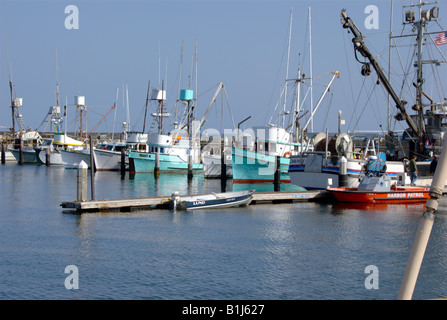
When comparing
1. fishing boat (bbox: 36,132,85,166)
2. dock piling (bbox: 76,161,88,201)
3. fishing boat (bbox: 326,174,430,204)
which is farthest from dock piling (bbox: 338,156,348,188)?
fishing boat (bbox: 36,132,85,166)

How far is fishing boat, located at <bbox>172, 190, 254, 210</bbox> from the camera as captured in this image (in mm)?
32469

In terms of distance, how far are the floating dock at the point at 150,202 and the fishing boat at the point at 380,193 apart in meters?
1.50

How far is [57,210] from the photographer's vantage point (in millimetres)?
32875

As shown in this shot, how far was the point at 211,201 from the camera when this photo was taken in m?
33.0

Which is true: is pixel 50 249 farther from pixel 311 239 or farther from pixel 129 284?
pixel 311 239

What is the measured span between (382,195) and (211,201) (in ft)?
38.4

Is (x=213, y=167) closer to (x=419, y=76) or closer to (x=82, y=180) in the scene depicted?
(x=419, y=76)

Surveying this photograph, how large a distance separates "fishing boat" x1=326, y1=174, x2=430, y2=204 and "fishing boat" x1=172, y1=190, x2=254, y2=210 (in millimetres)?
6667

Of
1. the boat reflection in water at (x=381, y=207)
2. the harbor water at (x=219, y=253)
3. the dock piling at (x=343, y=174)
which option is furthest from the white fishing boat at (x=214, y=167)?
the harbor water at (x=219, y=253)

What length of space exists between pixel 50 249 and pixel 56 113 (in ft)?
271

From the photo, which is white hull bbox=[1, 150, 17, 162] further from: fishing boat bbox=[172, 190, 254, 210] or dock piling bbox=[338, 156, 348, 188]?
dock piling bbox=[338, 156, 348, 188]

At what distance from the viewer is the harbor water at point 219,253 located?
55.0 feet

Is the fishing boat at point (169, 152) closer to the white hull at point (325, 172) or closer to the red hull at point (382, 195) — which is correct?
the white hull at point (325, 172)

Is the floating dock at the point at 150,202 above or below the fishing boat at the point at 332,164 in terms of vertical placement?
below
